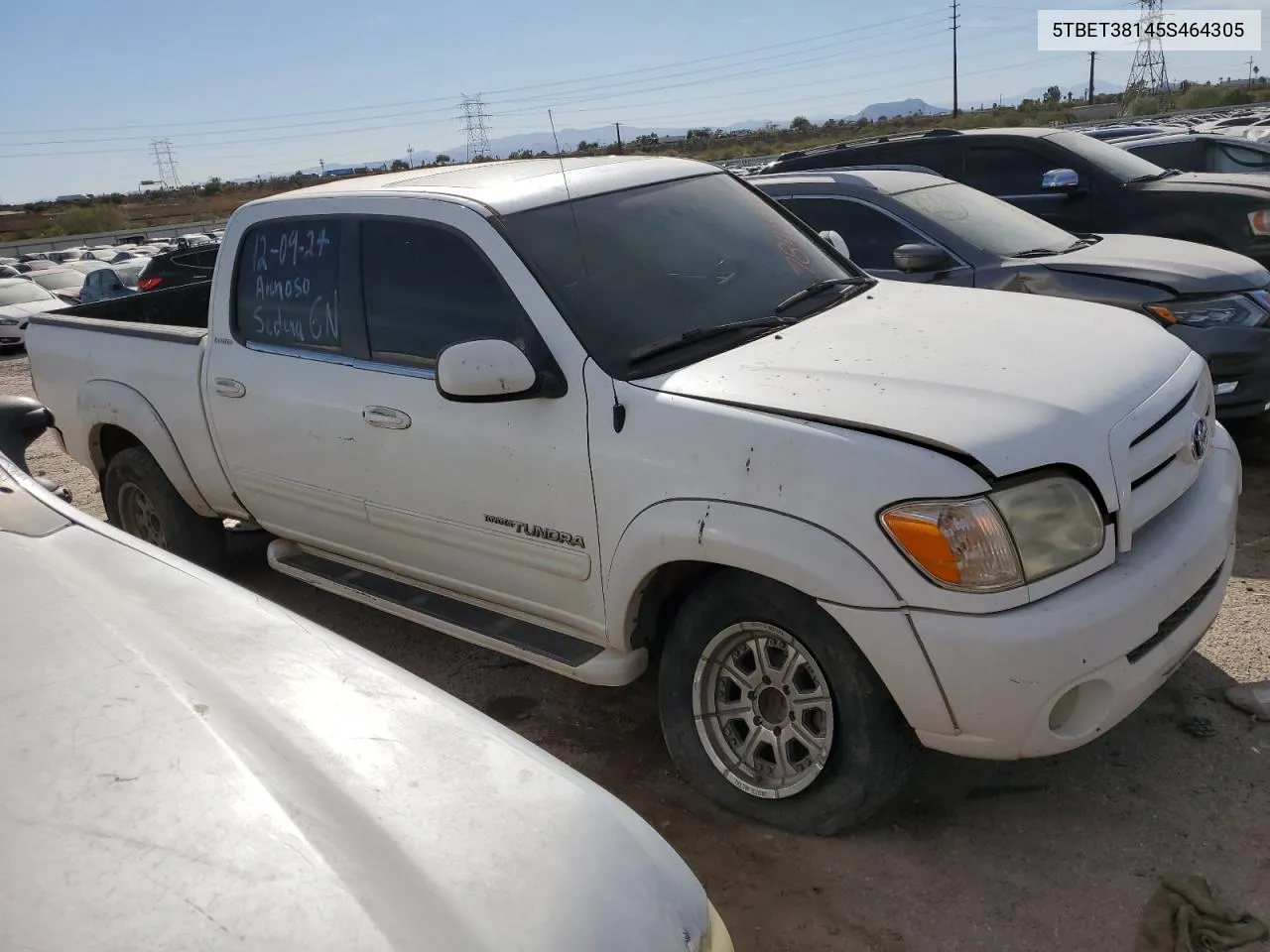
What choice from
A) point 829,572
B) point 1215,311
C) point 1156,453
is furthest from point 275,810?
point 1215,311

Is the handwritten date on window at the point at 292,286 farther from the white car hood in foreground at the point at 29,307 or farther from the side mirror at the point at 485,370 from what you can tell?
the white car hood in foreground at the point at 29,307

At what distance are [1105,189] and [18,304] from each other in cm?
1879

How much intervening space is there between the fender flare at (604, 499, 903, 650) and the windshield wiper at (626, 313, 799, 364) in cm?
51

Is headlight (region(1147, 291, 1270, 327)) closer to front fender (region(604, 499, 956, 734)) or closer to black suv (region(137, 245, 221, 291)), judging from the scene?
front fender (region(604, 499, 956, 734))

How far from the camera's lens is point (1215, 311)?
18.3ft

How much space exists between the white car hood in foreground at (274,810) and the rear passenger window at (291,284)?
7.08 ft

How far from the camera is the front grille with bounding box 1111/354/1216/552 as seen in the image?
2754 millimetres

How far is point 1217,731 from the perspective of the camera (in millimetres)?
3385

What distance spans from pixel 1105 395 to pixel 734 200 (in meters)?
1.81

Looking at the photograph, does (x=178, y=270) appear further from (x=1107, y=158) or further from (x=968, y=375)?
(x=968, y=375)

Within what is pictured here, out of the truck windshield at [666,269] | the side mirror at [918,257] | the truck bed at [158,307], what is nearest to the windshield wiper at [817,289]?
the truck windshield at [666,269]

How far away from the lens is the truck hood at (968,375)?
105 inches

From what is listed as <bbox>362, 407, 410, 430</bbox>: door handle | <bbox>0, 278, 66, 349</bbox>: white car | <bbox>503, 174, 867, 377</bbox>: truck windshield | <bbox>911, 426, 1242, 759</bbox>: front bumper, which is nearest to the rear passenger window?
<bbox>362, 407, 410, 430</bbox>: door handle

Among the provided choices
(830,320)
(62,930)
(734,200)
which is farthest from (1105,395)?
(62,930)
